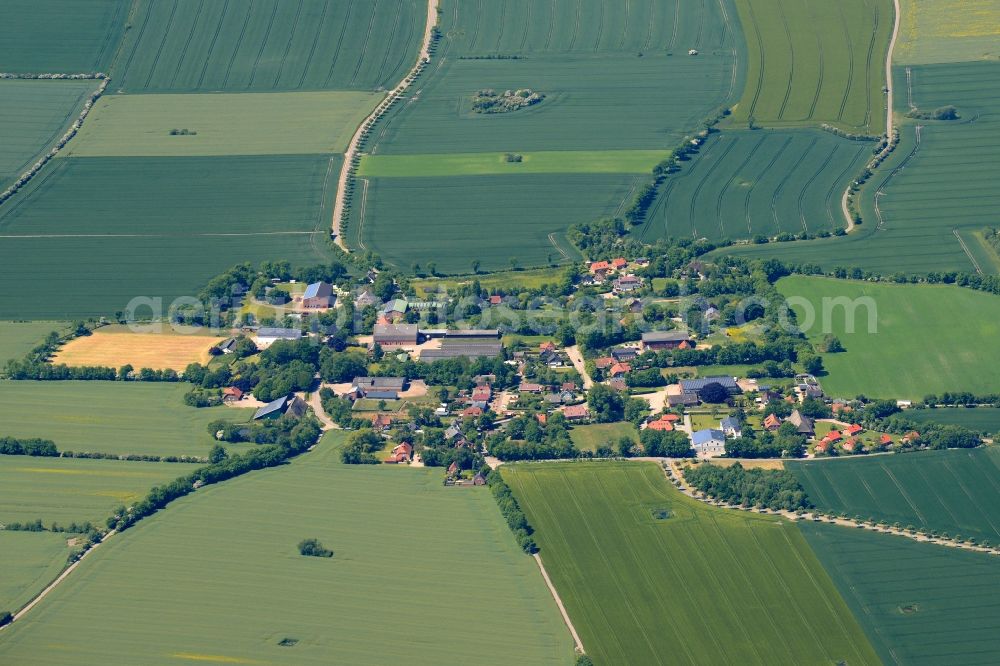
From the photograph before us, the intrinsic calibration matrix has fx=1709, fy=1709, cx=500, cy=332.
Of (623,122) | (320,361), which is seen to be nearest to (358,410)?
(320,361)

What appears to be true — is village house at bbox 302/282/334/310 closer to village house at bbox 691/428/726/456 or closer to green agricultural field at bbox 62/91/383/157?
green agricultural field at bbox 62/91/383/157

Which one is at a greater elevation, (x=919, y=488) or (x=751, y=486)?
(x=751, y=486)

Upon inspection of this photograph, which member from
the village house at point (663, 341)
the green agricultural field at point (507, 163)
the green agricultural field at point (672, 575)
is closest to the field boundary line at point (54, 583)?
the green agricultural field at point (672, 575)

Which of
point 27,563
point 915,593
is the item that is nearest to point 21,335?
point 27,563

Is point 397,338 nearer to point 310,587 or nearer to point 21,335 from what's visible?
point 21,335

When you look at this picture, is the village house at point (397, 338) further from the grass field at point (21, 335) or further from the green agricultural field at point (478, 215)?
the grass field at point (21, 335)
